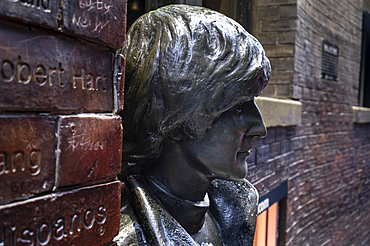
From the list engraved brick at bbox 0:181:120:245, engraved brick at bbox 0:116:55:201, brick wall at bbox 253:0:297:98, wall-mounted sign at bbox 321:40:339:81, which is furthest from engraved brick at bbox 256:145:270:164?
engraved brick at bbox 0:116:55:201

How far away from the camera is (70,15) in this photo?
1.91 ft

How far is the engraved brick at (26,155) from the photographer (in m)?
0.51

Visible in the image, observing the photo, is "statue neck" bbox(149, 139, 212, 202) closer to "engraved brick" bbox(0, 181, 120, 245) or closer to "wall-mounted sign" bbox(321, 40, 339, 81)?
"engraved brick" bbox(0, 181, 120, 245)

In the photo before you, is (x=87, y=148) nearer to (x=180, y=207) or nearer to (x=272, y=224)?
(x=180, y=207)

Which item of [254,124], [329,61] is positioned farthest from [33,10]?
[329,61]

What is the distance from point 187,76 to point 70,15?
17.3 inches

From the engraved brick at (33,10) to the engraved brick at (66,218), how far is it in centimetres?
30

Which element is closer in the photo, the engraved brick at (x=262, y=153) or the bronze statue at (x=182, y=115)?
the bronze statue at (x=182, y=115)

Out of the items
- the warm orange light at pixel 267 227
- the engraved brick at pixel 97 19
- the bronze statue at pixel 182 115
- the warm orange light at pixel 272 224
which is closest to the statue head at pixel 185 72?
the bronze statue at pixel 182 115

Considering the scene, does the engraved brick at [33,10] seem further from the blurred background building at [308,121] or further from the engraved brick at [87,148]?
the blurred background building at [308,121]

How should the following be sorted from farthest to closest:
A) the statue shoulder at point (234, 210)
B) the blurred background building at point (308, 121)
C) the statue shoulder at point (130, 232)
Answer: the blurred background building at point (308, 121) → the statue shoulder at point (234, 210) → the statue shoulder at point (130, 232)

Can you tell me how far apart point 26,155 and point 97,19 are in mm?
296

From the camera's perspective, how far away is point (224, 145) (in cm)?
108

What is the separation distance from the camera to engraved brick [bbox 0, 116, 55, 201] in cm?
51
